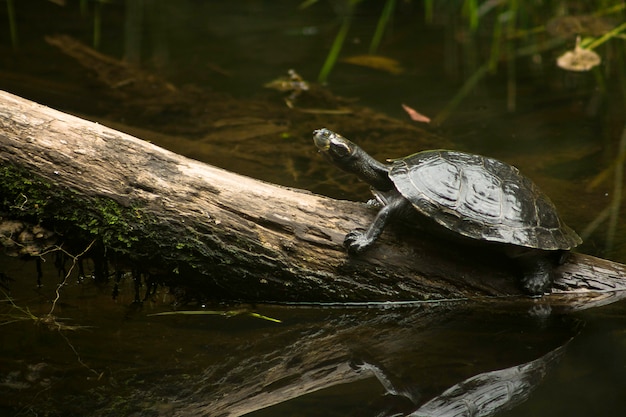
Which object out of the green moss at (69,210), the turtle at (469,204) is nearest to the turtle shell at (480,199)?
the turtle at (469,204)

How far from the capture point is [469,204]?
342cm

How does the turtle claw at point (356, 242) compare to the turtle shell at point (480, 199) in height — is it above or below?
below

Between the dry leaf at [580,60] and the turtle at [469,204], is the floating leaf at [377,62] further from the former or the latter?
the turtle at [469,204]

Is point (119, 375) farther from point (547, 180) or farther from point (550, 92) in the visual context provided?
point (550, 92)

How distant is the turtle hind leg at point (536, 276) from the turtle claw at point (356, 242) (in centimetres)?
81

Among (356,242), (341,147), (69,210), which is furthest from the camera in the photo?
(341,147)

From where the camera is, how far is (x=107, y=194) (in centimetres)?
321

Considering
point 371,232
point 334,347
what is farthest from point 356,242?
point 334,347

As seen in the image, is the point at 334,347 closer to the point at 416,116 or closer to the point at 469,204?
the point at 469,204

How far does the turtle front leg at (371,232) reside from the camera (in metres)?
3.35

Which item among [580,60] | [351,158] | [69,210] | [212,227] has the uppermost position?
[580,60]

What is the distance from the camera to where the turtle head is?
3.61m

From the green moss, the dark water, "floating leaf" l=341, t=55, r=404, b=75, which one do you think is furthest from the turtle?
"floating leaf" l=341, t=55, r=404, b=75

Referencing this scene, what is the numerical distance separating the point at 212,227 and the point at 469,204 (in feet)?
3.98
